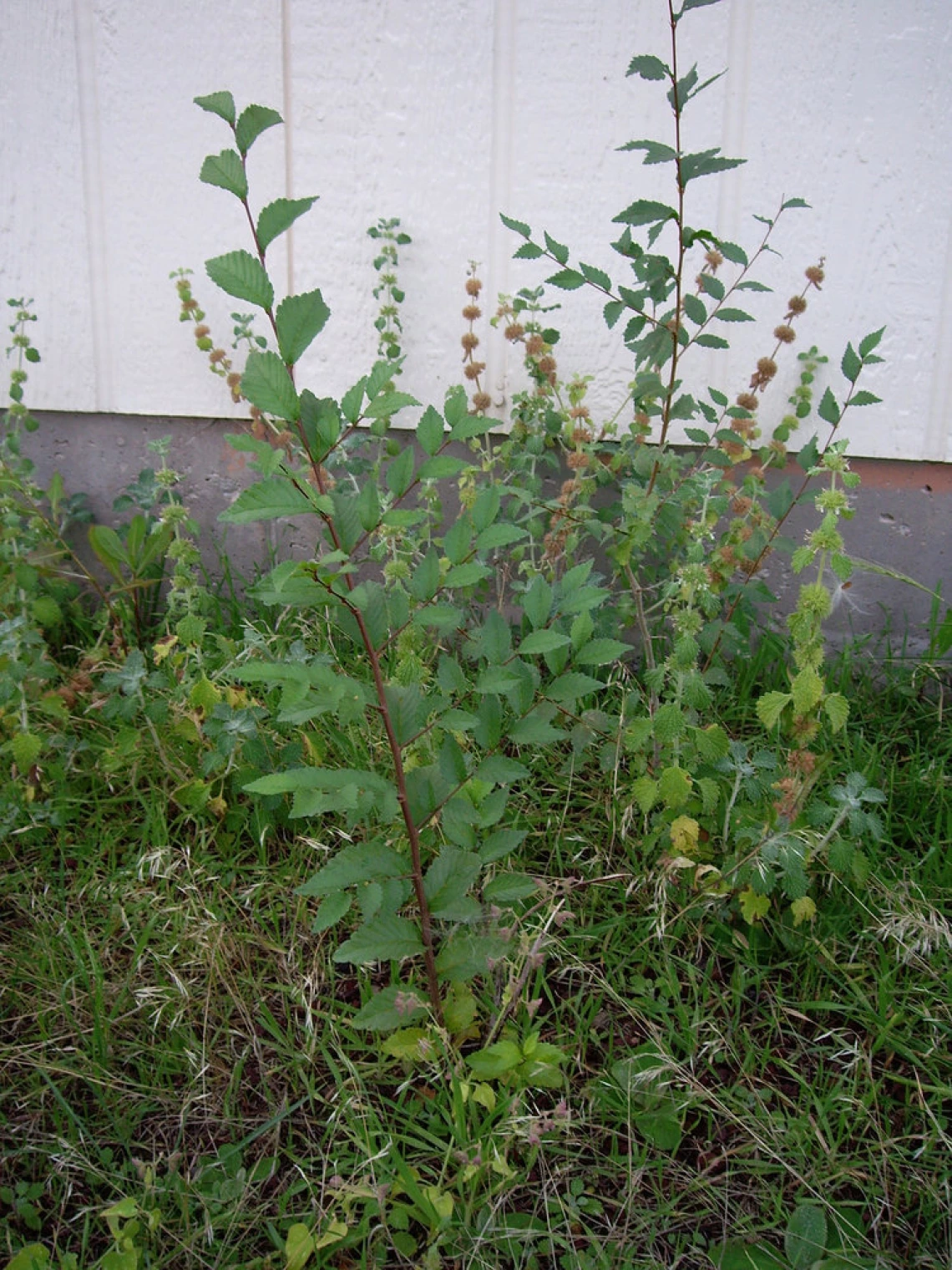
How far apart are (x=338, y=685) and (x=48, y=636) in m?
1.64

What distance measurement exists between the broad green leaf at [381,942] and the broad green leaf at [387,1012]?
0.19 ft

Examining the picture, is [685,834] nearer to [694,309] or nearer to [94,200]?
[694,309]

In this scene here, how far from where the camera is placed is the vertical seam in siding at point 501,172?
230cm

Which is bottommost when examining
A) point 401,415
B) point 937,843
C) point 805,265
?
point 937,843

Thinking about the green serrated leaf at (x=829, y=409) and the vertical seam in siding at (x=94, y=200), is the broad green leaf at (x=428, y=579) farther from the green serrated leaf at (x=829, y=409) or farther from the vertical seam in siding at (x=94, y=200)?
the vertical seam in siding at (x=94, y=200)

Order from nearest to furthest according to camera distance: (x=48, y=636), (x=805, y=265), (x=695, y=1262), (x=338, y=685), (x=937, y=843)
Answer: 1. (x=338, y=685)
2. (x=695, y=1262)
3. (x=937, y=843)
4. (x=805, y=265)
5. (x=48, y=636)

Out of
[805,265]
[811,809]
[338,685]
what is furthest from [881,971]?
[805,265]

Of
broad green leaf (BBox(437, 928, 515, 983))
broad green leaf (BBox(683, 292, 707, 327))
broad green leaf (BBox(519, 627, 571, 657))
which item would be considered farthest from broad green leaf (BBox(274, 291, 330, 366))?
broad green leaf (BBox(683, 292, 707, 327))

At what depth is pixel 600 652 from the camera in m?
1.33

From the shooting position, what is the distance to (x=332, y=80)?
241 centimetres

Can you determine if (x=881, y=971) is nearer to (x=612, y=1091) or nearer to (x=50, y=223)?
(x=612, y=1091)

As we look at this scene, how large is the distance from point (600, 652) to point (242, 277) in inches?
25.7

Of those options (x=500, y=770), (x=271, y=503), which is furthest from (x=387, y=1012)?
(x=271, y=503)

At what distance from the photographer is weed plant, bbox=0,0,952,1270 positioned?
48.6 inches
